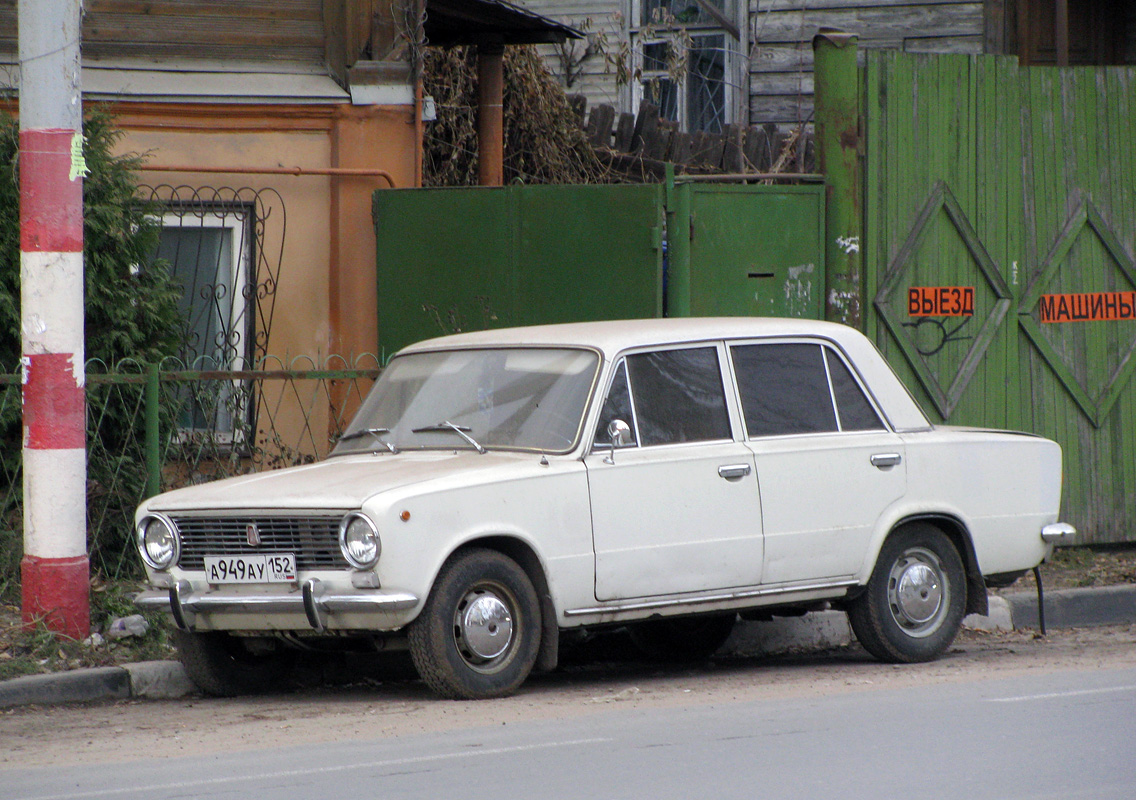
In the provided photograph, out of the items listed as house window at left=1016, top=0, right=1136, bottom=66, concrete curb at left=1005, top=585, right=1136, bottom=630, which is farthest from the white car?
house window at left=1016, top=0, right=1136, bottom=66

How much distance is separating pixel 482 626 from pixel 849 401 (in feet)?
7.48

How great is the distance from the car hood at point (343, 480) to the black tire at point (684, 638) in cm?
182

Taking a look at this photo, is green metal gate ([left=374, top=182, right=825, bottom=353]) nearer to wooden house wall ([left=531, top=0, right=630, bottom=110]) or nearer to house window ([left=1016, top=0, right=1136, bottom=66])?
wooden house wall ([left=531, top=0, right=630, bottom=110])

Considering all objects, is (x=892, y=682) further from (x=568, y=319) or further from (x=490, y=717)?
(x=568, y=319)

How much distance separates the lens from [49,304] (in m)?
7.62

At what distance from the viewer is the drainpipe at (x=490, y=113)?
13.5m

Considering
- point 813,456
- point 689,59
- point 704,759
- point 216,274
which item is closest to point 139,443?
point 216,274

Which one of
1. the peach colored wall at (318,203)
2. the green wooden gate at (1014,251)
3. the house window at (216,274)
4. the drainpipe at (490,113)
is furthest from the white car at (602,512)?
the drainpipe at (490,113)

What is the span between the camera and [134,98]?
36.1 feet

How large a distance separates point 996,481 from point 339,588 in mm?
3422

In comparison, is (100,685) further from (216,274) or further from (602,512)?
(216,274)

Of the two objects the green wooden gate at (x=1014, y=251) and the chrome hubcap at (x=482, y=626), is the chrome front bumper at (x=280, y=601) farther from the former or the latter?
the green wooden gate at (x=1014, y=251)

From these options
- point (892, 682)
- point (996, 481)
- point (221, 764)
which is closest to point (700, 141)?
point (996, 481)

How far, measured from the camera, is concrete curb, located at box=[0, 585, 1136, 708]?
704 cm
